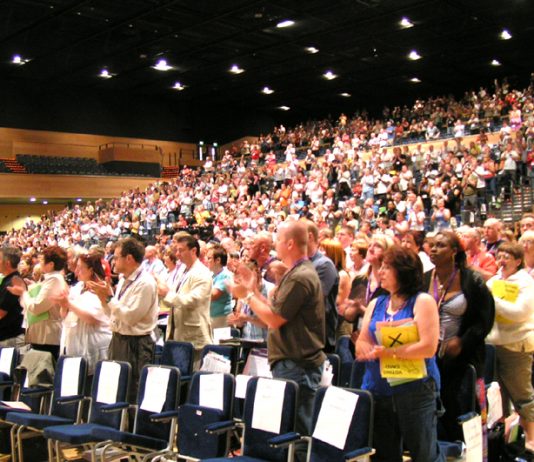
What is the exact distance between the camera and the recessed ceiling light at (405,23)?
16.4 metres

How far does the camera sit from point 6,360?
5.23 metres

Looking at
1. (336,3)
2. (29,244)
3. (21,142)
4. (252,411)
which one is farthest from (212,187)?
(252,411)

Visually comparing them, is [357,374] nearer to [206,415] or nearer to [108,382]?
[206,415]

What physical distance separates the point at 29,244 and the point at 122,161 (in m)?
8.59

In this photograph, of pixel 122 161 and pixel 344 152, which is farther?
pixel 122 161

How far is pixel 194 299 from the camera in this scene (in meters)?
4.64

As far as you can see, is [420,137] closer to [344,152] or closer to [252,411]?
[344,152]

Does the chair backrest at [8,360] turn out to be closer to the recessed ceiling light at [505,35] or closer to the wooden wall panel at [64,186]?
the recessed ceiling light at [505,35]

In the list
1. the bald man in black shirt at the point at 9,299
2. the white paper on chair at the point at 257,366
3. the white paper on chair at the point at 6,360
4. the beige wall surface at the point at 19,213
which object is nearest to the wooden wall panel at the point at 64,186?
the beige wall surface at the point at 19,213

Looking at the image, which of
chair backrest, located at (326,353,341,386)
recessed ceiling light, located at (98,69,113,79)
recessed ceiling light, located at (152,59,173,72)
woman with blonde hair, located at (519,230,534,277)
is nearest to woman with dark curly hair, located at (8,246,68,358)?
chair backrest, located at (326,353,341,386)

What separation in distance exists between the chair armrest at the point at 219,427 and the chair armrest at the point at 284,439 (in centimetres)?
39

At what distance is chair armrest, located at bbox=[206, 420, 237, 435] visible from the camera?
3383mm

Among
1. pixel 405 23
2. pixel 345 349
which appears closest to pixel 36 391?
pixel 345 349

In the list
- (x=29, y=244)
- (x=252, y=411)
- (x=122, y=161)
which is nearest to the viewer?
(x=252, y=411)
